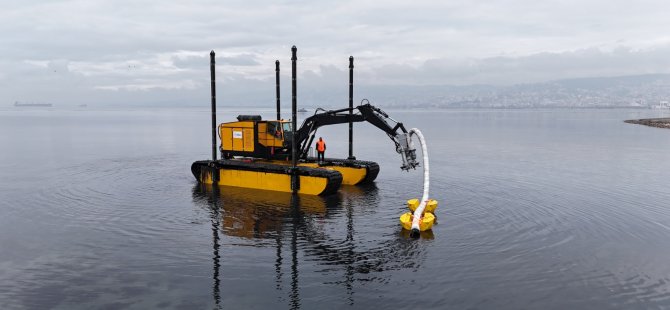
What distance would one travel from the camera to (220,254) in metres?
16.1

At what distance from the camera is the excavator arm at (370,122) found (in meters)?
24.7

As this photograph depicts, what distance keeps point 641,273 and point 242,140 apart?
21014 mm

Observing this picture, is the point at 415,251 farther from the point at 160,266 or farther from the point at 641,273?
the point at 160,266

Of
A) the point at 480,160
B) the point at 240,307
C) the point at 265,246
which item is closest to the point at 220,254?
the point at 265,246

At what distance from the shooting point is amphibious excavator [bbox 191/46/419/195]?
26.1 meters

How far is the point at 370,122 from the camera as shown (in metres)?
26.8

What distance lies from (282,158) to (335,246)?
40.8 feet

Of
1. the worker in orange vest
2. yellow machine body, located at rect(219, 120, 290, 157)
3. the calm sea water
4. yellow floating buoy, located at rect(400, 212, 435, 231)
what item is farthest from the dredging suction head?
yellow machine body, located at rect(219, 120, 290, 157)

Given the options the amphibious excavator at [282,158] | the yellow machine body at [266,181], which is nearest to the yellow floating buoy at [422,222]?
the amphibious excavator at [282,158]

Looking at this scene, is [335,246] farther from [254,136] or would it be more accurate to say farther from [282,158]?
[254,136]

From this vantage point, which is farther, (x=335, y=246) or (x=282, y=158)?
(x=282, y=158)

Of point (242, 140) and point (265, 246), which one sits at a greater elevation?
point (242, 140)

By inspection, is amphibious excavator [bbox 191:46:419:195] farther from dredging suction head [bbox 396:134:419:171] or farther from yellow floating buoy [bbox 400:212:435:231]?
yellow floating buoy [bbox 400:212:435:231]

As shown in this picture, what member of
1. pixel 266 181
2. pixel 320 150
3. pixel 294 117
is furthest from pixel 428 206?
pixel 320 150
